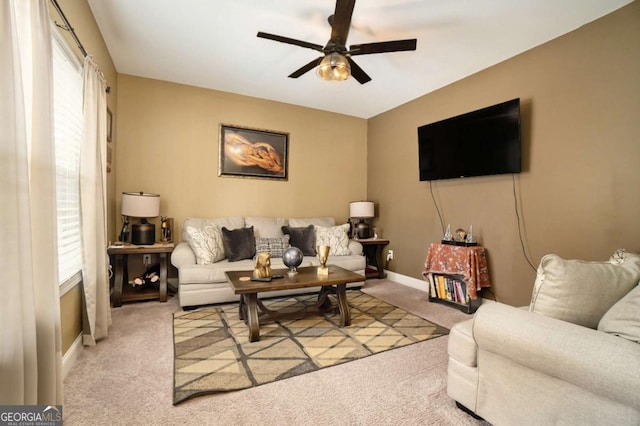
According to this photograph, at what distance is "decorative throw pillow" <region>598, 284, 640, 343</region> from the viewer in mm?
1137

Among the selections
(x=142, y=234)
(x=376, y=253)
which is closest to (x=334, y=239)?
(x=376, y=253)

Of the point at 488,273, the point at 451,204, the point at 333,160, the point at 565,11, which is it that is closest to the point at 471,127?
the point at 451,204

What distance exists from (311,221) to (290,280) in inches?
80.0

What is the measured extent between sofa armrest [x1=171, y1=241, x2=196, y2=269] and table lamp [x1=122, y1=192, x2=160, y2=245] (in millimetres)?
388

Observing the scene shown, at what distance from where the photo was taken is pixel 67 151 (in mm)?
2162

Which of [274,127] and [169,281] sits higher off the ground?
[274,127]

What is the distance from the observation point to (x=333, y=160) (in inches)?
201

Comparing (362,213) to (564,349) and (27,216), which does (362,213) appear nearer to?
(564,349)

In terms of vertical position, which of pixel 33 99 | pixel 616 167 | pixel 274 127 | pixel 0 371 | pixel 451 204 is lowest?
pixel 0 371

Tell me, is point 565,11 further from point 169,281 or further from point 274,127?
point 169,281

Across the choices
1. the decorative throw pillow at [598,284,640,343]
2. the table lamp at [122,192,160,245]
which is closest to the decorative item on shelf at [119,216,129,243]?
the table lamp at [122,192,160,245]

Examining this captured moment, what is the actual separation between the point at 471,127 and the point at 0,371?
3960mm

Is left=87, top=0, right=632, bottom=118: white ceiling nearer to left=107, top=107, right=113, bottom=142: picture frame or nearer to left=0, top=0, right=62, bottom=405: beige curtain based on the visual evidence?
left=107, top=107, right=113, bottom=142: picture frame

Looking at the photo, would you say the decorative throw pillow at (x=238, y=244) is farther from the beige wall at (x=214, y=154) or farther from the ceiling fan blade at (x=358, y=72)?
the ceiling fan blade at (x=358, y=72)
